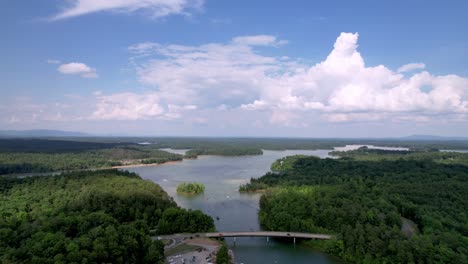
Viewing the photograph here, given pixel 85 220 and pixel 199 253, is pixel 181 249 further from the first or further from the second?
pixel 85 220

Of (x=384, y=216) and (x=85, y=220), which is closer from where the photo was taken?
(x=85, y=220)

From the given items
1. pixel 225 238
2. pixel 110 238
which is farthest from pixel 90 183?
pixel 110 238

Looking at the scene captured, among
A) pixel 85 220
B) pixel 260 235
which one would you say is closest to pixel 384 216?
pixel 260 235

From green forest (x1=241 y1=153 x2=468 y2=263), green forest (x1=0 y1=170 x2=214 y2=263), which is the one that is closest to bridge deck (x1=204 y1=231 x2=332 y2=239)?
green forest (x1=241 y1=153 x2=468 y2=263)

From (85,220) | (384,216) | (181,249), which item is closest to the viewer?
(85,220)

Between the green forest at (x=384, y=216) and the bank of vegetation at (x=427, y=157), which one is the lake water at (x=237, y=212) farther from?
the bank of vegetation at (x=427, y=157)

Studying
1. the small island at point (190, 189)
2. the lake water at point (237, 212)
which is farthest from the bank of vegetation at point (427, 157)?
the small island at point (190, 189)
